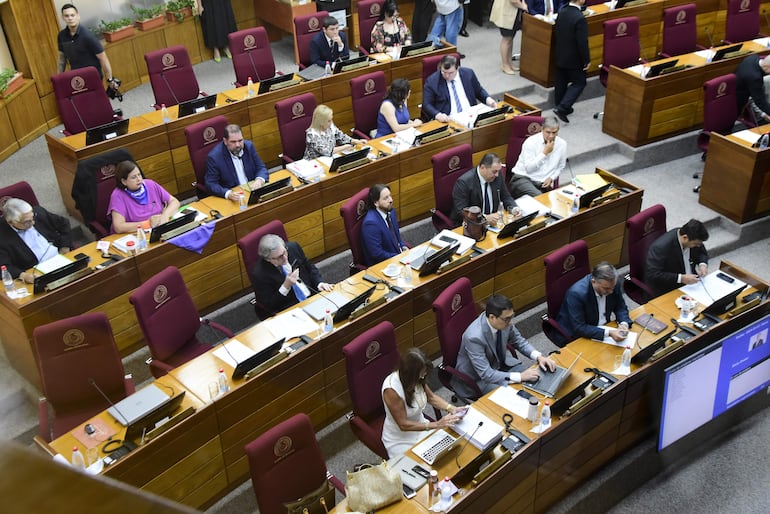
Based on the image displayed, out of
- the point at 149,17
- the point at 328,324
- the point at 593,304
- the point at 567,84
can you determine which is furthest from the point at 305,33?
the point at 593,304

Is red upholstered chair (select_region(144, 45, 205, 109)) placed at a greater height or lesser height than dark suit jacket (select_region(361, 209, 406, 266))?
greater

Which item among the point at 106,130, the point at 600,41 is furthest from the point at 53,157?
the point at 600,41

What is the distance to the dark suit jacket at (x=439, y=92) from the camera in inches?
284

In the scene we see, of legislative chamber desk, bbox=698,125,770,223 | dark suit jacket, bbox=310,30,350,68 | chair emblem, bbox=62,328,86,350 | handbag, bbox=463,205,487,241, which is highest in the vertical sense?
dark suit jacket, bbox=310,30,350,68

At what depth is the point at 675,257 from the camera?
534 centimetres

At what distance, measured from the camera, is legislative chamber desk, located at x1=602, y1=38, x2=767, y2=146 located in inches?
301

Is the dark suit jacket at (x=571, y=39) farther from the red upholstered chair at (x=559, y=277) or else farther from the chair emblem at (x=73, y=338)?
the chair emblem at (x=73, y=338)

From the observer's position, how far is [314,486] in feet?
12.3

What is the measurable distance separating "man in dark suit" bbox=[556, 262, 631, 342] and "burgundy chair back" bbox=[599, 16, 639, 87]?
13.4 ft

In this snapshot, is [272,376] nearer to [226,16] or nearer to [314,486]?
[314,486]

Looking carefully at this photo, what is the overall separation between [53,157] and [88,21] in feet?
10.4

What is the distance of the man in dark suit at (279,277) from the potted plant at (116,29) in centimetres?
499

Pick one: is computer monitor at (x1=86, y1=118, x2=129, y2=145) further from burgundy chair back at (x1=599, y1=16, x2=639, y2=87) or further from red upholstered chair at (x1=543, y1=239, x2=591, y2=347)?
burgundy chair back at (x1=599, y1=16, x2=639, y2=87)

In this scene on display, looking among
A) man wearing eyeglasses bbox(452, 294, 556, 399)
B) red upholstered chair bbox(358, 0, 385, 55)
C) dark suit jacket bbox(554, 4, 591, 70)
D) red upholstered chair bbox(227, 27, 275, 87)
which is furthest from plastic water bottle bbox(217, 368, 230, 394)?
dark suit jacket bbox(554, 4, 591, 70)
